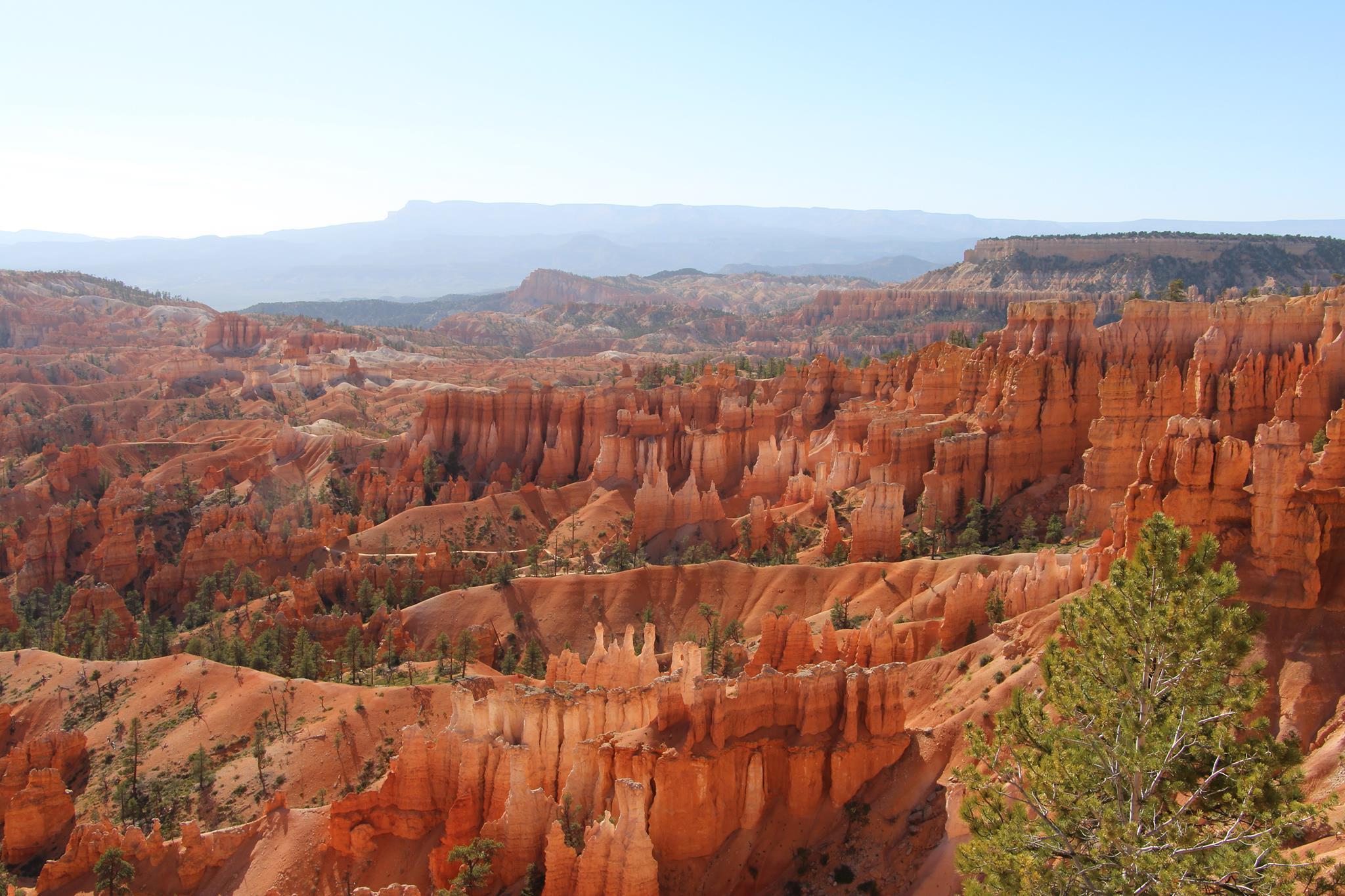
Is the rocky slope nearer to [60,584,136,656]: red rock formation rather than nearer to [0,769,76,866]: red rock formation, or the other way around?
[0,769,76,866]: red rock formation

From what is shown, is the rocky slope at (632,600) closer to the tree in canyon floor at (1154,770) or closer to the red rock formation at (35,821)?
the red rock formation at (35,821)

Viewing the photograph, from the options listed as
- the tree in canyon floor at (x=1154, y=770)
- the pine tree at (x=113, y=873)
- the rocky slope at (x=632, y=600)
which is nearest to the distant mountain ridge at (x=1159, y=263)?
the rocky slope at (x=632, y=600)

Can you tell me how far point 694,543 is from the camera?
6238 cm

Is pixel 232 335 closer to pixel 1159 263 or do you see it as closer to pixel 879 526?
pixel 1159 263

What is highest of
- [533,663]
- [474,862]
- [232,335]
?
[232,335]

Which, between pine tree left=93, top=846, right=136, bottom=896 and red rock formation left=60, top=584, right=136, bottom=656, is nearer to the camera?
pine tree left=93, top=846, right=136, bottom=896

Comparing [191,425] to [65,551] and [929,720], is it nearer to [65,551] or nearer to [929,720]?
[65,551]

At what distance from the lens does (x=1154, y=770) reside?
17062mm

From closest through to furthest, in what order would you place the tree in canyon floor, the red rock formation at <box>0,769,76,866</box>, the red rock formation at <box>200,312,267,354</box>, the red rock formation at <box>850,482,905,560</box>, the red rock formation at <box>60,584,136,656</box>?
1. the tree in canyon floor
2. the red rock formation at <box>0,769,76,866</box>
3. the red rock formation at <box>850,482,905,560</box>
4. the red rock formation at <box>60,584,136,656</box>
5. the red rock formation at <box>200,312,267,354</box>

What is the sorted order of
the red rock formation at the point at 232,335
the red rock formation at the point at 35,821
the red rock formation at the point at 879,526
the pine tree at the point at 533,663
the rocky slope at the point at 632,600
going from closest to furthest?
the rocky slope at the point at 632,600, the red rock formation at the point at 35,821, the pine tree at the point at 533,663, the red rock formation at the point at 879,526, the red rock formation at the point at 232,335

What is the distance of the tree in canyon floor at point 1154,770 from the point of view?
16422 mm

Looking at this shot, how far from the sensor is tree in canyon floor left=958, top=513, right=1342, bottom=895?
1642 centimetres

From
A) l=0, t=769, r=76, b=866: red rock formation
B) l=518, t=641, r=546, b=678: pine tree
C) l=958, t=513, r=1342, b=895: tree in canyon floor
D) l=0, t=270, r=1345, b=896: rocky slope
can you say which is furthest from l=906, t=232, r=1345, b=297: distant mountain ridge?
l=0, t=769, r=76, b=866: red rock formation

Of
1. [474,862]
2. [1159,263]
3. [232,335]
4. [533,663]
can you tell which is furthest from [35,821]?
[1159,263]
